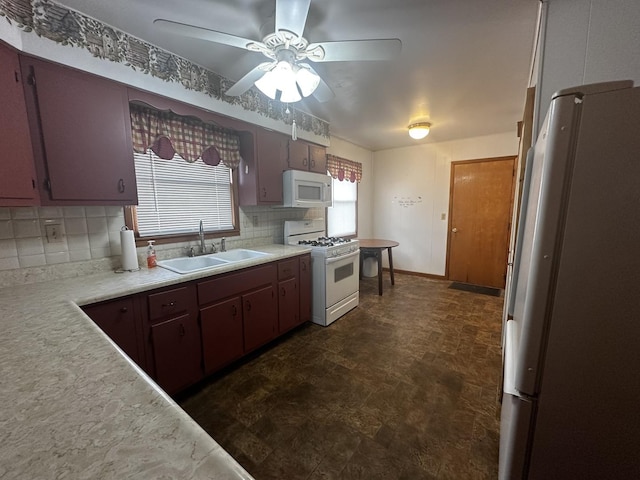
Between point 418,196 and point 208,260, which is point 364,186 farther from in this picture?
point 208,260

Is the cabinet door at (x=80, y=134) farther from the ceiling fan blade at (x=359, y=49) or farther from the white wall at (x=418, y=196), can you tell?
the white wall at (x=418, y=196)

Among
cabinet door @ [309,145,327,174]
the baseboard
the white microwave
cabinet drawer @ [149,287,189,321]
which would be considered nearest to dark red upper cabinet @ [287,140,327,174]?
cabinet door @ [309,145,327,174]

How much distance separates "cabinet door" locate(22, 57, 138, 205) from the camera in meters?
1.42

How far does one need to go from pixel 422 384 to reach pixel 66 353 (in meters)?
2.08

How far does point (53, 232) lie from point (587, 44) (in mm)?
3218

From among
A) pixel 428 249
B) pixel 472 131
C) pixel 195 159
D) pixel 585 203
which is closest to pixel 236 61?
pixel 195 159

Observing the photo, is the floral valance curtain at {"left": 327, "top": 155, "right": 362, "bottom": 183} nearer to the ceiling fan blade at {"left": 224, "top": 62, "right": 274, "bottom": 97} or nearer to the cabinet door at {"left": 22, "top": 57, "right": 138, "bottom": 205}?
the ceiling fan blade at {"left": 224, "top": 62, "right": 274, "bottom": 97}

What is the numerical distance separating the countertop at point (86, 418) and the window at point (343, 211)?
3539mm

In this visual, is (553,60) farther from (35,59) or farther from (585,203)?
(35,59)

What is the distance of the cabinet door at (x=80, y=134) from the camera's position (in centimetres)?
142

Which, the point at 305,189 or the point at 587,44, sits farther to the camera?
the point at 305,189

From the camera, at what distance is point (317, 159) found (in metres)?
3.33

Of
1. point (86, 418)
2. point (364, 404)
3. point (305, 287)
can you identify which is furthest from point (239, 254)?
point (86, 418)

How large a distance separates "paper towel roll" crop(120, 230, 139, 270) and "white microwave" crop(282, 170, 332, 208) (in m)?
1.49
